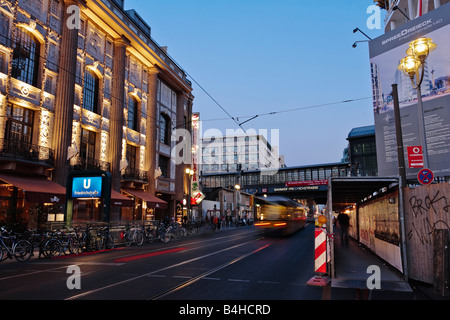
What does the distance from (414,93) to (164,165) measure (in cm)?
2692

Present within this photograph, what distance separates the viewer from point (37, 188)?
19031 mm

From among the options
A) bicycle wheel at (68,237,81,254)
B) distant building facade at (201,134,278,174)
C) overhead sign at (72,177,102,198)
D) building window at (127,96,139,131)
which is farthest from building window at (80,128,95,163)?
distant building facade at (201,134,278,174)

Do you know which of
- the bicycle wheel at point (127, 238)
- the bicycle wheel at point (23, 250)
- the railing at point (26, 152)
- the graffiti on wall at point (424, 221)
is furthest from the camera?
the bicycle wheel at point (127, 238)

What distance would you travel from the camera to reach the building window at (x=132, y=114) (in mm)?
33031

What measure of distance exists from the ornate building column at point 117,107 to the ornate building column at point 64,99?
218 inches

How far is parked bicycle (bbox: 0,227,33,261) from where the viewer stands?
13453mm

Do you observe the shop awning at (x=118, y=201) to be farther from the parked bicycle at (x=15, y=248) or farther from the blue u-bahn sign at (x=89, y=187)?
the parked bicycle at (x=15, y=248)

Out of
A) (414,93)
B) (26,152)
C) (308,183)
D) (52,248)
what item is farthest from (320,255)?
(308,183)

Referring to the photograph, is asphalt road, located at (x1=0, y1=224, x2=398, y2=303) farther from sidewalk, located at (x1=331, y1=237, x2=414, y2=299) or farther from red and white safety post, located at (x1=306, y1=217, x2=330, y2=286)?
sidewalk, located at (x1=331, y1=237, x2=414, y2=299)

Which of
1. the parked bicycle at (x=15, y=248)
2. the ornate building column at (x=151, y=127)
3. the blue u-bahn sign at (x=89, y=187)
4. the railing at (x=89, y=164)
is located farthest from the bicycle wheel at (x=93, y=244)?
the ornate building column at (x=151, y=127)

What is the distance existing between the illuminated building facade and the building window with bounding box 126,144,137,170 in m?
0.10

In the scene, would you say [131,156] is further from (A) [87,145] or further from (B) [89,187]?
(B) [89,187]

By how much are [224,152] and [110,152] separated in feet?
285

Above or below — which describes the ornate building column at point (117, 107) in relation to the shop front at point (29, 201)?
above
